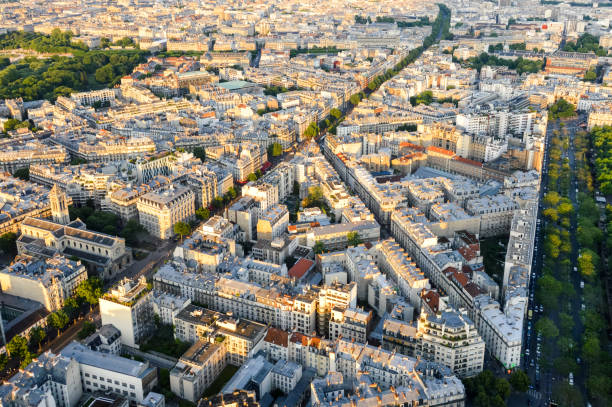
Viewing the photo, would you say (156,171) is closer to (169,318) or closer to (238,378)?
(169,318)

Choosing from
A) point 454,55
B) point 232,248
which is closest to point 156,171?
point 232,248

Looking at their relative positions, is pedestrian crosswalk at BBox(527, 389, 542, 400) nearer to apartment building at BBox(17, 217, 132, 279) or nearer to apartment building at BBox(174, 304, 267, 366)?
apartment building at BBox(174, 304, 267, 366)

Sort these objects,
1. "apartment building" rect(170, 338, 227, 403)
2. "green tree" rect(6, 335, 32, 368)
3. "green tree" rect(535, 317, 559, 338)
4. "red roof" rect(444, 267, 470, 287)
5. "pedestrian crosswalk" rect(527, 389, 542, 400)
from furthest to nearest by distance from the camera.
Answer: "red roof" rect(444, 267, 470, 287)
"green tree" rect(535, 317, 559, 338)
"green tree" rect(6, 335, 32, 368)
"pedestrian crosswalk" rect(527, 389, 542, 400)
"apartment building" rect(170, 338, 227, 403)

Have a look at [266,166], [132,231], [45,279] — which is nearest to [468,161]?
[266,166]

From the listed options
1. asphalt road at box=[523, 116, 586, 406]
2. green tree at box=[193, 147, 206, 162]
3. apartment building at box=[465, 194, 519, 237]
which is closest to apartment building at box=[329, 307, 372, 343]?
asphalt road at box=[523, 116, 586, 406]

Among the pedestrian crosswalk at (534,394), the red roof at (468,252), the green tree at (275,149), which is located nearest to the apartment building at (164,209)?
the green tree at (275,149)

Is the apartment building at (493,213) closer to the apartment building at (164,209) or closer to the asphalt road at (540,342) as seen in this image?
the asphalt road at (540,342)
